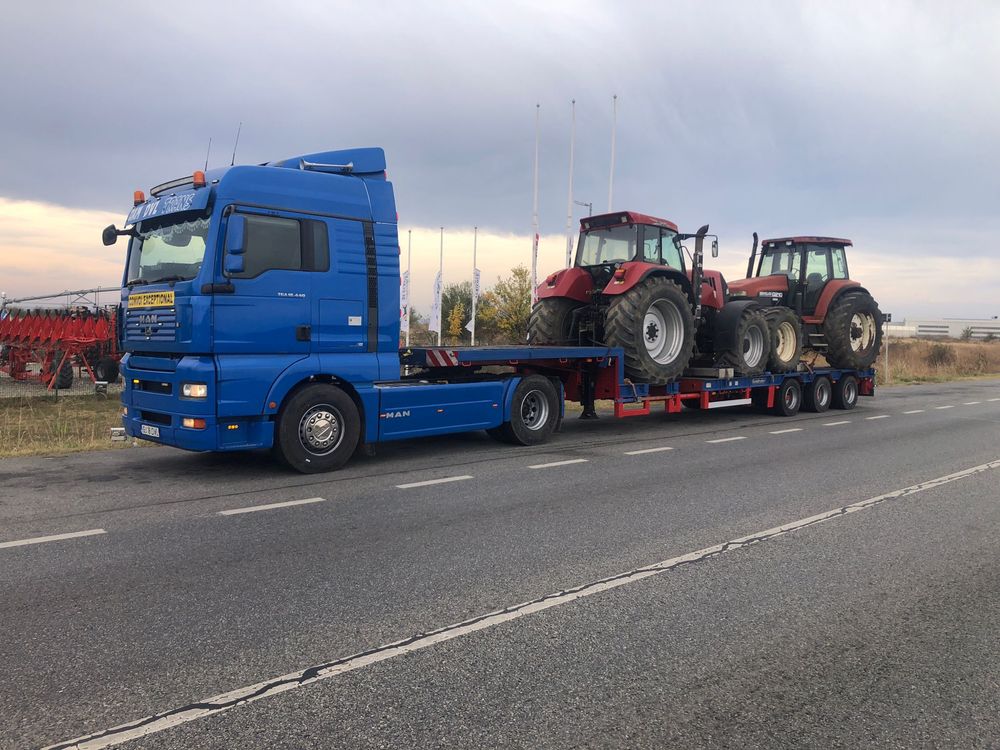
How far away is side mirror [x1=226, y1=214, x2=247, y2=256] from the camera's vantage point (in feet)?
24.6

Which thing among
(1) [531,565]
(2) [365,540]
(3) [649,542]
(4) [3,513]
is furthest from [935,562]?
(4) [3,513]

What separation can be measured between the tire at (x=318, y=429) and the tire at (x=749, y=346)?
7.35 metres

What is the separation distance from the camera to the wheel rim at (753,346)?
45.4 feet

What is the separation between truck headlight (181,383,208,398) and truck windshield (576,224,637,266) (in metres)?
7.05

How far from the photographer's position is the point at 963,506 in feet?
23.3

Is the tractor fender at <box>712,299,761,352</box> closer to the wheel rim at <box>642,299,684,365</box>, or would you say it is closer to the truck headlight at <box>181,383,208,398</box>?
the wheel rim at <box>642,299,684,365</box>

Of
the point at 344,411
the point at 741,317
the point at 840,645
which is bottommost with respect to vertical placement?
the point at 840,645

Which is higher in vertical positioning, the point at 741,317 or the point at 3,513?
the point at 741,317

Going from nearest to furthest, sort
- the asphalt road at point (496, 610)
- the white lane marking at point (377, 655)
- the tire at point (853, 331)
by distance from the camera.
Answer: the white lane marking at point (377, 655) < the asphalt road at point (496, 610) < the tire at point (853, 331)

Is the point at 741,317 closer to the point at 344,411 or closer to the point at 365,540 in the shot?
the point at 344,411

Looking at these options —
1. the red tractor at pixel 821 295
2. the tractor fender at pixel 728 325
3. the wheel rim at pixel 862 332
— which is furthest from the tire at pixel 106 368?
the wheel rim at pixel 862 332

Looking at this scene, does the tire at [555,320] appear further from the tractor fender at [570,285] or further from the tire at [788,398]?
the tire at [788,398]

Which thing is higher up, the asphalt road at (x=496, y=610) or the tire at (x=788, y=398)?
the tire at (x=788, y=398)

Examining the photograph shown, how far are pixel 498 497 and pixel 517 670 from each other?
3.65m
